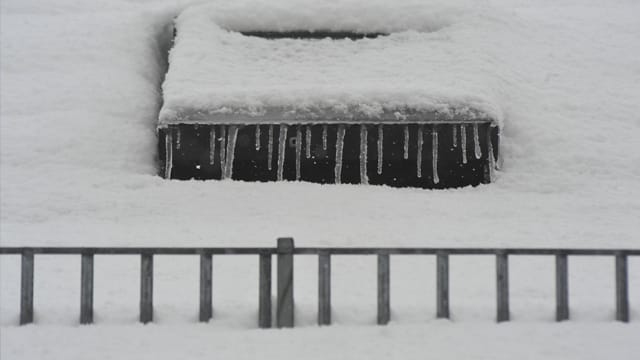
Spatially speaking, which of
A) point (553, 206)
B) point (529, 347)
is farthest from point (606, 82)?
point (529, 347)

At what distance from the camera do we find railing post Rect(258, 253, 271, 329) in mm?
7105

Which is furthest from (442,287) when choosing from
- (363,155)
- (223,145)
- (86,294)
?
(223,145)

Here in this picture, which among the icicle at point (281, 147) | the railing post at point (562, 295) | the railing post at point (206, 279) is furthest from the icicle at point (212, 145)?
the railing post at point (562, 295)

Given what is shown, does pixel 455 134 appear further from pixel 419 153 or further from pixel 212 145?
pixel 212 145

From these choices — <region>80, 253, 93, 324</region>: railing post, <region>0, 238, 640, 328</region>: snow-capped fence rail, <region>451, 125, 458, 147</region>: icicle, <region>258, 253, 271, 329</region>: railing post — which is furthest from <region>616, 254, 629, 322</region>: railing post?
<region>451, 125, 458, 147</region>: icicle

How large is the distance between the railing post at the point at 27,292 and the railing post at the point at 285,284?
89.3 inches

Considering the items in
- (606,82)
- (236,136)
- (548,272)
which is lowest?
(548,272)

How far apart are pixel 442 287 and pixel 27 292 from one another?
3.79m

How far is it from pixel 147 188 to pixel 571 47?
451 inches

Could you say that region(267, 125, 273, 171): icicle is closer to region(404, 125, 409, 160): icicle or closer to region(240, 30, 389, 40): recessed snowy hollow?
region(404, 125, 409, 160): icicle

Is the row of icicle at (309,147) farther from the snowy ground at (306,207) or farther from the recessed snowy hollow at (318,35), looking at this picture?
the recessed snowy hollow at (318,35)

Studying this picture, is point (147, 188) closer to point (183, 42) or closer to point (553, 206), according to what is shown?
point (183, 42)

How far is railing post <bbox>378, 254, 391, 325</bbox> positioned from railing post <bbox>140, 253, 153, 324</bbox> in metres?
2.08

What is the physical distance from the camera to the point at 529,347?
6492 millimetres
